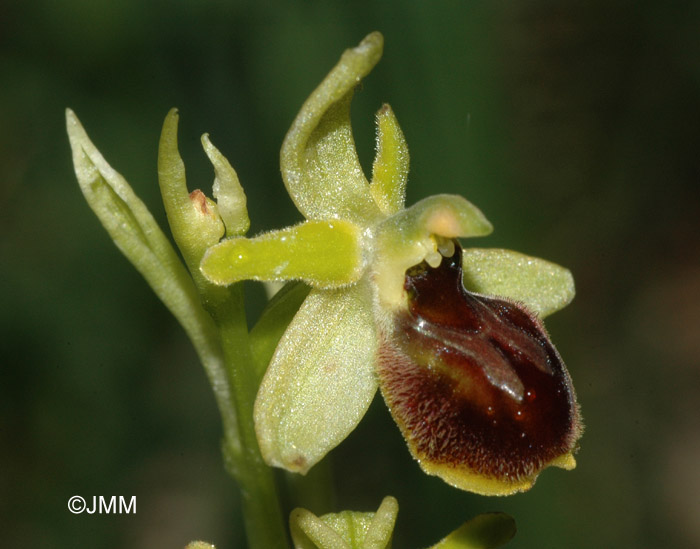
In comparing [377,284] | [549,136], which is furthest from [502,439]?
[549,136]

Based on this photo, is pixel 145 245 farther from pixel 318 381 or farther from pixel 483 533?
pixel 483 533

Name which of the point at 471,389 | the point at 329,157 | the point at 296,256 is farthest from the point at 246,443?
the point at 329,157

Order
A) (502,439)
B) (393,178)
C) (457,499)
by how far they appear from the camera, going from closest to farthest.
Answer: (502,439) → (393,178) → (457,499)

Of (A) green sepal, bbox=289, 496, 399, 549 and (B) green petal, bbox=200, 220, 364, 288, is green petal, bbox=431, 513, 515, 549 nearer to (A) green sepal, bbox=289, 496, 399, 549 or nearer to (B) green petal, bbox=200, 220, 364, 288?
(A) green sepal, bbox=289, 496, 399, 549

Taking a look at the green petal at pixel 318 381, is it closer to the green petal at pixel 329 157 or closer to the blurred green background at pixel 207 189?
the green petal at pixel 329 157

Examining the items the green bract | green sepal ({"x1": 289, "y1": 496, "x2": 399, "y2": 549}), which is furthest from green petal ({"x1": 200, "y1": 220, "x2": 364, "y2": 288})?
green sepal ({"x1": 289, "y1": 496, "x2": 399, "y2": 549})

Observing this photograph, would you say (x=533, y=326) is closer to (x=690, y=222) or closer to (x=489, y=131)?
(x=489, y=131)
